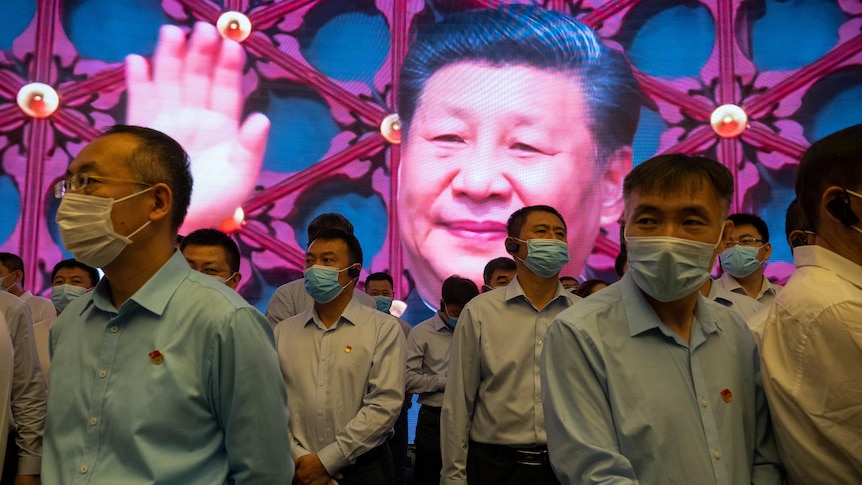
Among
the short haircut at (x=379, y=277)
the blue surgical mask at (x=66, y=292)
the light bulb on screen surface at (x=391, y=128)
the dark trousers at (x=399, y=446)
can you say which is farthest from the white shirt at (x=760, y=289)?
the blue surgical mask at (x=66, y=292)

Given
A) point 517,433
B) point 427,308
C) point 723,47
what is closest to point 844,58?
point 723,47

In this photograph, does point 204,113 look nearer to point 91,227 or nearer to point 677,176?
point 91,227

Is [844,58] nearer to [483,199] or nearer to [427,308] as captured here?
[483,199]

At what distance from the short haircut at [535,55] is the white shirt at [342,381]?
3.81 metres

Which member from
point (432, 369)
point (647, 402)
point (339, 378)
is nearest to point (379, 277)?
point (432, 369)

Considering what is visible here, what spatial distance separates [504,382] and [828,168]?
73.9 inches

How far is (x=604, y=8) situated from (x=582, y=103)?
99cm

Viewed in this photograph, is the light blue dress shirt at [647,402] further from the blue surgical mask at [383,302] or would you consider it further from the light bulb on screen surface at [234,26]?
the light bulb on screen surface at [234,26]

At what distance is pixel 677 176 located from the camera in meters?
1.98

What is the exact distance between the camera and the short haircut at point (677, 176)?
77.9 inches

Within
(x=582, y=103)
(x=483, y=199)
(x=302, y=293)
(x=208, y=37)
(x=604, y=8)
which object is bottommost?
(x=302, y=293)

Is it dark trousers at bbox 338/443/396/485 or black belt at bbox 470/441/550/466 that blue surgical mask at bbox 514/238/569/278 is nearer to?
black belt at bbox 470/441/550/466

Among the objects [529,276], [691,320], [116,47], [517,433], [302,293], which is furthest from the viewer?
[116,47]

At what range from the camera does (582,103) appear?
7113 mm
